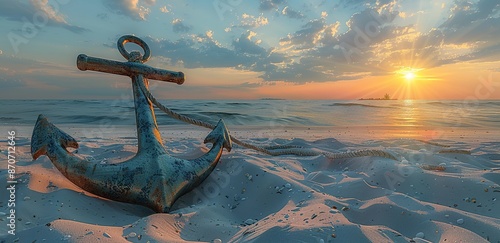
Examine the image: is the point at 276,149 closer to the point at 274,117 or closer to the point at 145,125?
the point at 145,125

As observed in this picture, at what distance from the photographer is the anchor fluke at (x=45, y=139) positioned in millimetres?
2367

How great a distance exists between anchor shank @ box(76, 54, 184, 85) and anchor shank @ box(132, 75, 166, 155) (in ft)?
0.25

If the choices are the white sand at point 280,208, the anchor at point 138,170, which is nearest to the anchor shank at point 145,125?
the anchor at point 138,170

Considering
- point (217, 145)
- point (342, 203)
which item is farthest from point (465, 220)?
point (217, 145)

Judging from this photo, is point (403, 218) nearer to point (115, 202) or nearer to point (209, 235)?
point (209, 235)

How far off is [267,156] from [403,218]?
7.40 feet

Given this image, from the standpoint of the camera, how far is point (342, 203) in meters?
2.20

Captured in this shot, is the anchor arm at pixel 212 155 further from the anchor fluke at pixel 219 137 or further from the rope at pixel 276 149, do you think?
the rope at pixel 276 149

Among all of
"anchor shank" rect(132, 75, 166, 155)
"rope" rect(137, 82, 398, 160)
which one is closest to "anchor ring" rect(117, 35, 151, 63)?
"anchor shank" rect(132, 75, 166, 155)

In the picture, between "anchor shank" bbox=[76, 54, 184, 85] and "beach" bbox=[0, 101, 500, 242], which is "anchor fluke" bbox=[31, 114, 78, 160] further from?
"anchor shank" bbox=[76, 54, 184, 85]

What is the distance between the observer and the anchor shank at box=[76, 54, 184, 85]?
9.77ft

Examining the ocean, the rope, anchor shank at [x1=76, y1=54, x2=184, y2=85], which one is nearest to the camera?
anchor shank at [x1=76, y1=54, x2=184, y2=85]

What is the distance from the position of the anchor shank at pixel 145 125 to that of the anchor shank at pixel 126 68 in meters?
0.08

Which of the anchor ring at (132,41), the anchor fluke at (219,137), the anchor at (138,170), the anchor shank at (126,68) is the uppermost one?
the anchor ring at (132,41)
